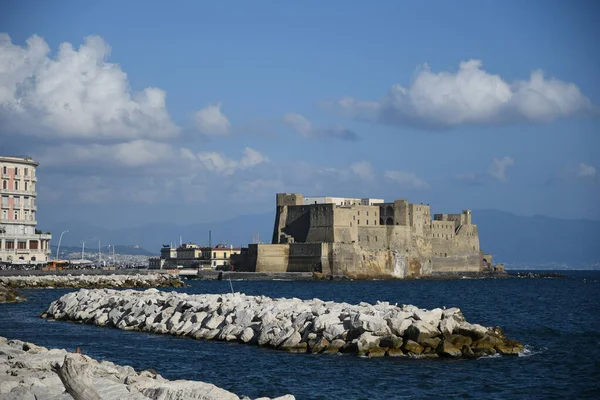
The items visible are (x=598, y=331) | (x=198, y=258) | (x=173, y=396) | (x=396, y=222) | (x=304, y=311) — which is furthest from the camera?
(x=198, y=258)

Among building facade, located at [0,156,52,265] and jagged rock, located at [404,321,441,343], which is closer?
jagged rock, located at [404,321,441,343]

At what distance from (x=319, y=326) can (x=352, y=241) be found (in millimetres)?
48006

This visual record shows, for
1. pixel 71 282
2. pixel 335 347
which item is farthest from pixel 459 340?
pixel 71 282

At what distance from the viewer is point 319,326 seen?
17938mm

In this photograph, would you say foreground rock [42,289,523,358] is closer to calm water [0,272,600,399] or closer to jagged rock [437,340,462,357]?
jagged rock [437,340,462,357]

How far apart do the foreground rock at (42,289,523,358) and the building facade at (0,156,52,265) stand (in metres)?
31.2

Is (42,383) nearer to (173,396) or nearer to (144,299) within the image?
(173,396)

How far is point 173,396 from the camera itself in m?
9.90

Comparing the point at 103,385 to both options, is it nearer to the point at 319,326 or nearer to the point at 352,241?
the point at 319,326

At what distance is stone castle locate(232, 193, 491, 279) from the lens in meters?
64.5

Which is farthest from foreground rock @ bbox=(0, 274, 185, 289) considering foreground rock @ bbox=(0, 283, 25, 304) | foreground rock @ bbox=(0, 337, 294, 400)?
foreground rock @ bbox=(0, 337, 294, 400)

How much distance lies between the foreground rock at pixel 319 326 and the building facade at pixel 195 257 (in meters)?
50.0

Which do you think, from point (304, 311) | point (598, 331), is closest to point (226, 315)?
point (304, 311)

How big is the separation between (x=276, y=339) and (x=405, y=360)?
10.1 feet
